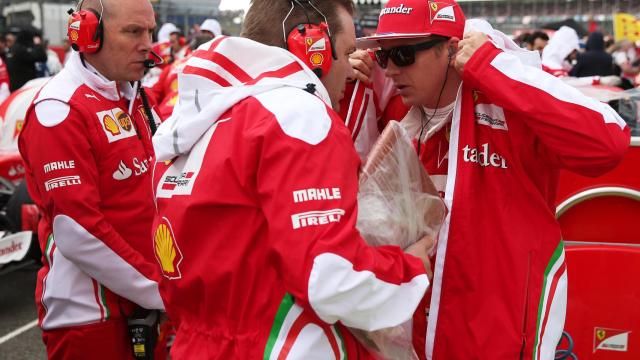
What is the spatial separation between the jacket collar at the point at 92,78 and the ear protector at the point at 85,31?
0.06 m

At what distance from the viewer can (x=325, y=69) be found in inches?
79.2

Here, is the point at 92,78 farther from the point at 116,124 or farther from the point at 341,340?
the point at 341,340

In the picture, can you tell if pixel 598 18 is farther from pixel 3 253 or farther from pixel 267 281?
pixel 267 281

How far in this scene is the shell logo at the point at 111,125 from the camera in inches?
120

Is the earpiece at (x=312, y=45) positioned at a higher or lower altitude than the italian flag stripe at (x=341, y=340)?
higher

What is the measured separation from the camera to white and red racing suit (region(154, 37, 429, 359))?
168 cm

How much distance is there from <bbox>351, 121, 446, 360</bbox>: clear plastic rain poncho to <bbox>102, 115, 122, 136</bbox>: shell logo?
1433 millimetres

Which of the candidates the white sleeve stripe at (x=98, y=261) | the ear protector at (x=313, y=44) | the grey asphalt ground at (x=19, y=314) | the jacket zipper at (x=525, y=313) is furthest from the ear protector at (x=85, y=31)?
the grey asphalt ground at (x=19, y=314)

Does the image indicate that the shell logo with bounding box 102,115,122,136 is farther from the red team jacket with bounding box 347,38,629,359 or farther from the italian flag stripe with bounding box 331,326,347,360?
the italian flag stripe with bounding box 331,326,347,360

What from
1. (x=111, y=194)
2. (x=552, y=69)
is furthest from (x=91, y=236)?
(x=552, y=69)

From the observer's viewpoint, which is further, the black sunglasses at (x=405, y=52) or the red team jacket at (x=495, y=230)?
the black sunglasses at (x=405, y=52)

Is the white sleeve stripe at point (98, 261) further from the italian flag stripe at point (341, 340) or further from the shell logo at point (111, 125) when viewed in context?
the italian flag stripe at point (341, 340)

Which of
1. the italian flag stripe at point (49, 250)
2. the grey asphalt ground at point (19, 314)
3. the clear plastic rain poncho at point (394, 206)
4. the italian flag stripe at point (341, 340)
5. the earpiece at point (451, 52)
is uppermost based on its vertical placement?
the earpiece at point (451, 52)

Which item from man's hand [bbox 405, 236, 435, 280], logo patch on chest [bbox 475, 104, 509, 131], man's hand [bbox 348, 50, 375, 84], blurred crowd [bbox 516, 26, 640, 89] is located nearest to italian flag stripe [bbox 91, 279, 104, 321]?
man's hand [bbox 348, 50, 375, 84]
